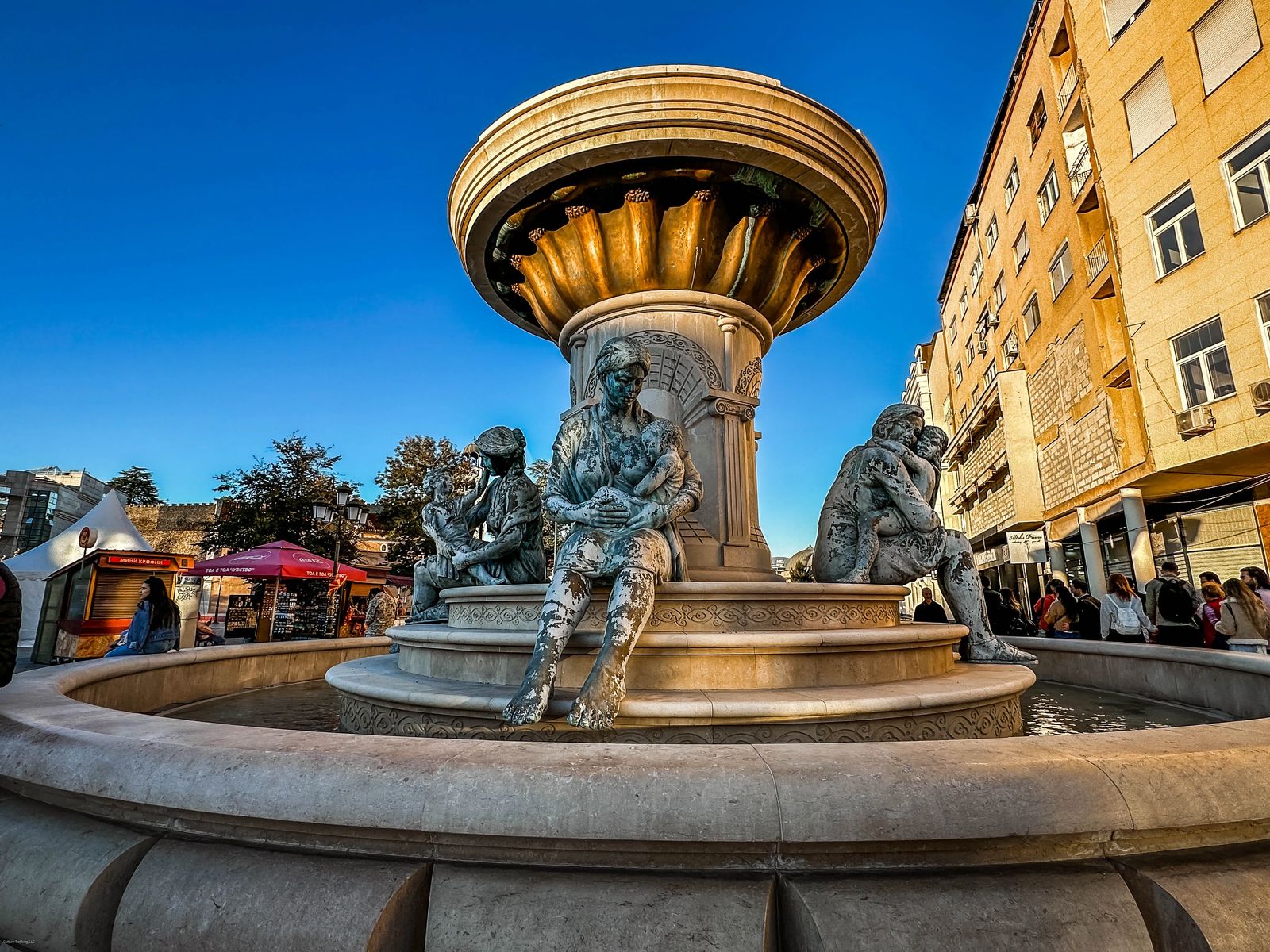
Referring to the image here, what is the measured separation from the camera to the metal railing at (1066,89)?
17.2m

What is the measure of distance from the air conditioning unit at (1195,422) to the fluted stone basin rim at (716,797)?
1465 cm

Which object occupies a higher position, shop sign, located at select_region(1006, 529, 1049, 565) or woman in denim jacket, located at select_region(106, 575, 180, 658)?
shop sign, located at select_region(1006, 529, 1049, 565)

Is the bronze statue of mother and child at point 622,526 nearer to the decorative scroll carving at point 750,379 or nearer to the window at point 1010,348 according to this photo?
the decorative scroll carving at point 750,379

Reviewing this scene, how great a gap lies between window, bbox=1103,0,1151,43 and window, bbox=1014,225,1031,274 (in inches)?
269

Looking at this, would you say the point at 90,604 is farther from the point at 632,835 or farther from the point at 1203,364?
the point at 1203,364

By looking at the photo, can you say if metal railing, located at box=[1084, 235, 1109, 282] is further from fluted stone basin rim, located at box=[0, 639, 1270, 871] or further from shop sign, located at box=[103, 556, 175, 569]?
shop sign, located at box=[103, 556, 175, 569]

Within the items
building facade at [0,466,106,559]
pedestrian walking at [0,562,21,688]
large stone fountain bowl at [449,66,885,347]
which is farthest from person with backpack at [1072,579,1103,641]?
building facade at [0,466,106,559]

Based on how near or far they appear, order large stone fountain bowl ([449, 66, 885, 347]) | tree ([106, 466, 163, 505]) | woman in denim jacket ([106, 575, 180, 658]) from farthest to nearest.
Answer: tree ([106, 466, 163, 505]), woman in denim jacket ([106, 575, 180, 658]), large stone fountain bowl ([449, 66, 885, 347])

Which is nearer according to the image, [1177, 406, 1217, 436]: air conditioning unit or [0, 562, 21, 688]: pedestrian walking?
[0, 562, 21, 688]: pedestrian walking

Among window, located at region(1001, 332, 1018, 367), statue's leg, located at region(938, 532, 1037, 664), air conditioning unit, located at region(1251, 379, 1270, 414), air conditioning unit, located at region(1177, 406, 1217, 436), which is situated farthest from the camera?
window, located at region(1001, 332, 1018, 367)

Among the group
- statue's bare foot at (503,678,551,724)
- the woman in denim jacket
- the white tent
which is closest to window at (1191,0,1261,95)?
statue's bare foot at (503,678,551,724)

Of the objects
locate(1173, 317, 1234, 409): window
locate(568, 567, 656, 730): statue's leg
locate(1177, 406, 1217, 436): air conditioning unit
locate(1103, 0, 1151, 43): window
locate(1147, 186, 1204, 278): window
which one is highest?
locate(1103, 0, 1151, 43): window

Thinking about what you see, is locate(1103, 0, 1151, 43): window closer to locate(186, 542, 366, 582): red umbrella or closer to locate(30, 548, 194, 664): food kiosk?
locate(186, 542, 366, 582): red umbrella

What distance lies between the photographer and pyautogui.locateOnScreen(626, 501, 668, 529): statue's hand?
10.5 ft
